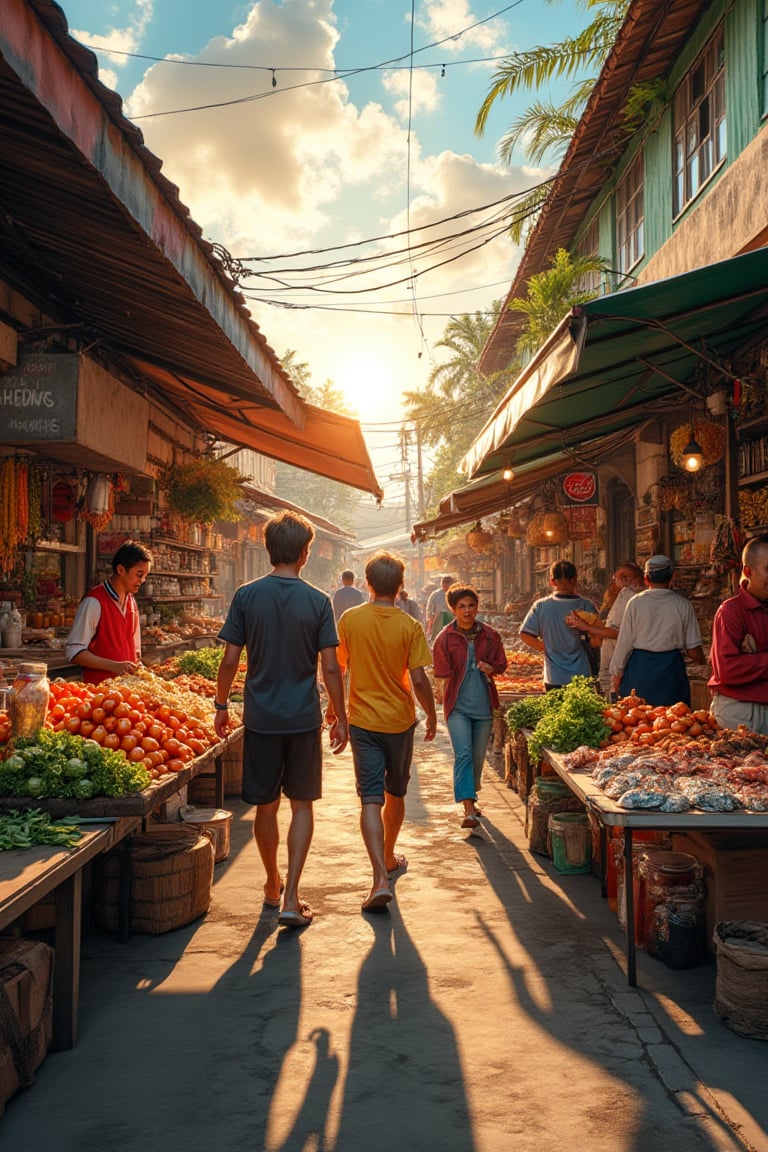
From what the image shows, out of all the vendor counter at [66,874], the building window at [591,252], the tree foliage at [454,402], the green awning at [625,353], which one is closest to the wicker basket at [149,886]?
the vendor counter at [66,874]

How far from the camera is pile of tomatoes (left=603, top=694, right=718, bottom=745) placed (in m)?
5.89

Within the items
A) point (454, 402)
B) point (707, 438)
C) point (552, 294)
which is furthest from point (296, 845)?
point (454, 402)

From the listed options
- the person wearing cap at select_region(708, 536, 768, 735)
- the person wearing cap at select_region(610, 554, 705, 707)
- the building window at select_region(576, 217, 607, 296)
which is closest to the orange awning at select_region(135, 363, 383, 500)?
the person wearing cap at select_region(610, 554, 705, 707)

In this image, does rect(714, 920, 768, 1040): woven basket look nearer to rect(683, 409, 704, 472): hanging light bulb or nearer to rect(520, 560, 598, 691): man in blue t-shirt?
rect(520, 560, 598, 691): man in blue t-shirt

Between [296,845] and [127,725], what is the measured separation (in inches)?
47.9

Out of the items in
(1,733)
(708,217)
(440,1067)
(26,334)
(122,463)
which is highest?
(708,217)

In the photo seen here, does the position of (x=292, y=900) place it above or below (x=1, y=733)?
below

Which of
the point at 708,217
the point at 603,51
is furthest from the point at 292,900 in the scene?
the point at 603,51

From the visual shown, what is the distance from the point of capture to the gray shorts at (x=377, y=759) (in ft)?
20.1

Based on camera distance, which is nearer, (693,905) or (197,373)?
(693,905)

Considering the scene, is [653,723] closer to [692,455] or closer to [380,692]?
[380,692]

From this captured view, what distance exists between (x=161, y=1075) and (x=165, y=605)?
420 inches

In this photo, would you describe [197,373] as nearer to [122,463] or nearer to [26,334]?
[122,463]

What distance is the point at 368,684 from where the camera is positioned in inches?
243
